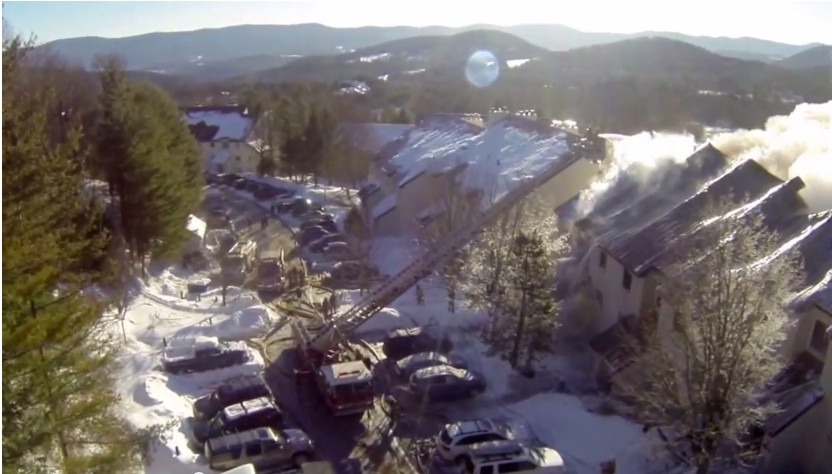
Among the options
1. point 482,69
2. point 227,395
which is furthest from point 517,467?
point 482,69

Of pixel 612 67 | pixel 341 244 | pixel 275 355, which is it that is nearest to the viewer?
pixel 275 355


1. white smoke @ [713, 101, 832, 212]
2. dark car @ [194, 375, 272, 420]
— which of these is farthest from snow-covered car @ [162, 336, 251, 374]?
white smoke @ [713, 101, 832, 212]

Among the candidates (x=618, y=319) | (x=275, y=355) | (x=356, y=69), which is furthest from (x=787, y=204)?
(x=356, y=69)

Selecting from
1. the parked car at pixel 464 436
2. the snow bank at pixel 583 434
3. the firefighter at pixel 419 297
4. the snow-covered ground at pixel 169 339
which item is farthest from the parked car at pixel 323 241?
the parked car at pixel 464 436

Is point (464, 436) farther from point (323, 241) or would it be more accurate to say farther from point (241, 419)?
point (323, 241)

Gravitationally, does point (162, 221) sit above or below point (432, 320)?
above

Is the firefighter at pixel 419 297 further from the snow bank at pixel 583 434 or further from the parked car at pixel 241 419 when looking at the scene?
the parked car at pixel 241 419

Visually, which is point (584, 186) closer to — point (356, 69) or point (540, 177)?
point (540, 177)

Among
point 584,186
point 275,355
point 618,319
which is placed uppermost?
point 584,186
